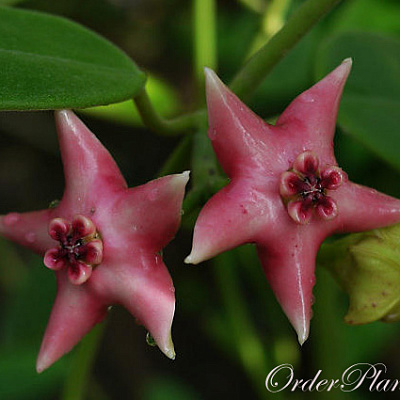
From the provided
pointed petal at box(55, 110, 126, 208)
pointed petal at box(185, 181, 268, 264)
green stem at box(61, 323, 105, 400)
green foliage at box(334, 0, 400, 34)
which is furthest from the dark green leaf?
green foliage at box(334, 0, 400, 34)

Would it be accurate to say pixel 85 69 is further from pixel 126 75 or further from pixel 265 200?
pixel 265 200

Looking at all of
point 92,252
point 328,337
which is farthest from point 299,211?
point 328,337

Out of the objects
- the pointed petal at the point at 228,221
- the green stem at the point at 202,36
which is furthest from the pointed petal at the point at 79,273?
the green stem at the point at 202,36

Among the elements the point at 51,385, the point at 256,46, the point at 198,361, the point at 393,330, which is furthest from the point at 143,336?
the point at 256,46

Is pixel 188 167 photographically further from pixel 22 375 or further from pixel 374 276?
pixel 22 375

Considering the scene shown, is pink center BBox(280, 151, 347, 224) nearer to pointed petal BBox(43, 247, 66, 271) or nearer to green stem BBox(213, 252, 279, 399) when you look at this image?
pointed petal BBox(43, 247, 66, 271)
